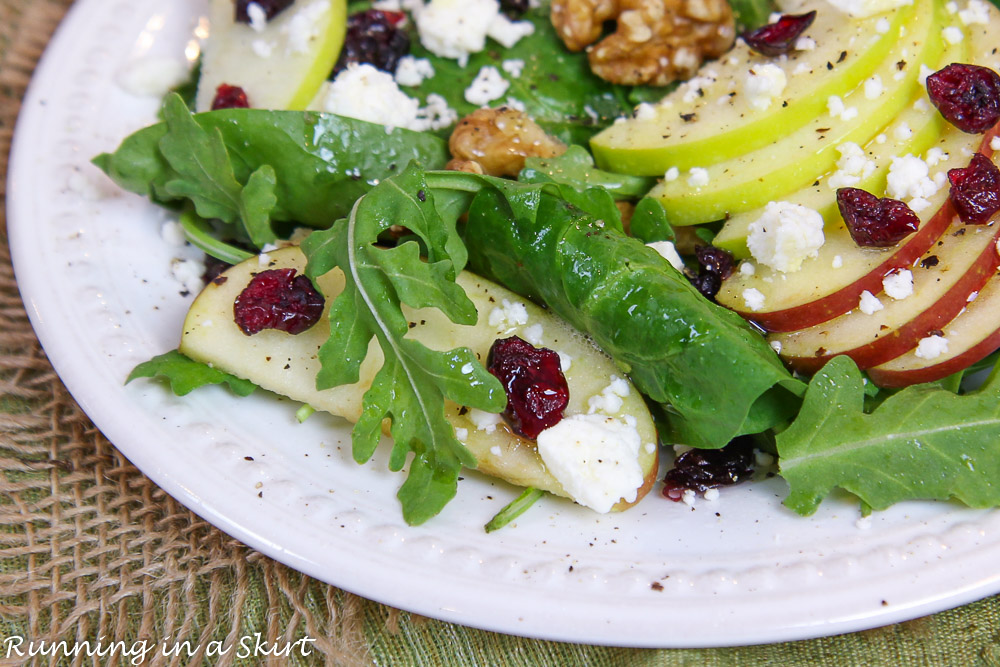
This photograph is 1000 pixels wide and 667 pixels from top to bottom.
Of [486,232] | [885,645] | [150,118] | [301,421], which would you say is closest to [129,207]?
[150,118]

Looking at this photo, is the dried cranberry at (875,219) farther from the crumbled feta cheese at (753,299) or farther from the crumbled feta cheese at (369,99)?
the crumbled feta cheese at (369,99)

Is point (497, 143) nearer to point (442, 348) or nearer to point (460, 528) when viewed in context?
point (442, 348)

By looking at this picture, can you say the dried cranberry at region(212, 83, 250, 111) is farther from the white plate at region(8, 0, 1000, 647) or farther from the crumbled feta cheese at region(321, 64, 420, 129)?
the white plate at region(8, 0, 1000, 647)

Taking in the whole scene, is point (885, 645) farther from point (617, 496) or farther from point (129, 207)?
point (129, 207)

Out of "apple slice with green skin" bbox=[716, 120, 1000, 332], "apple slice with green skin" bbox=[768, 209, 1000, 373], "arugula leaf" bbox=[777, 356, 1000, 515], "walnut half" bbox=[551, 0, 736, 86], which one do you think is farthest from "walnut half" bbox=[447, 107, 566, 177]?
"arugula leaf" bbox=[777, 356, 1000, 515]

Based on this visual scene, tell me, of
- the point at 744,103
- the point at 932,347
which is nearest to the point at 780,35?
the point at 744,103
